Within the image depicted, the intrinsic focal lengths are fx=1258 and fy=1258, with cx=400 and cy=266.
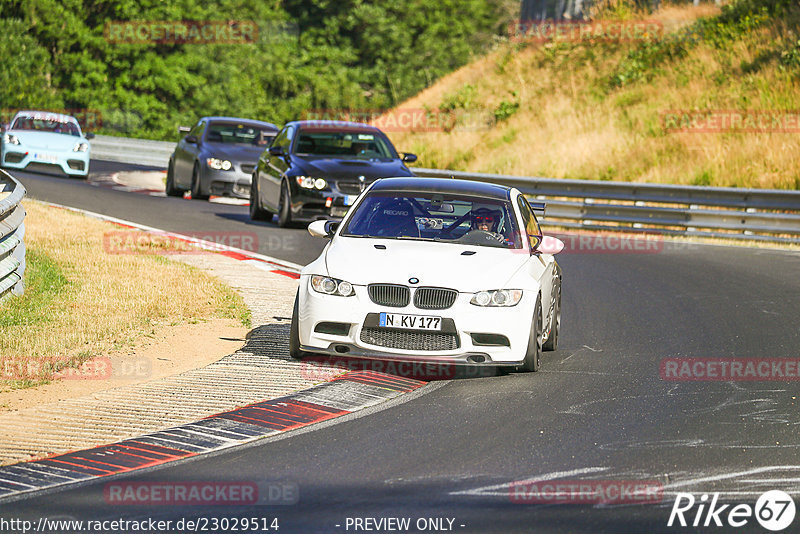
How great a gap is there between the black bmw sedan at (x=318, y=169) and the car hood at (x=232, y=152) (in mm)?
2500

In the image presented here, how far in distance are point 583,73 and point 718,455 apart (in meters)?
32.7

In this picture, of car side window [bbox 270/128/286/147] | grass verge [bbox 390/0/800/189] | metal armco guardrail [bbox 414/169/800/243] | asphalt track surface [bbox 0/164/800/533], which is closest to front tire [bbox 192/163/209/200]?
car side window [bbox 270/128/286/147]

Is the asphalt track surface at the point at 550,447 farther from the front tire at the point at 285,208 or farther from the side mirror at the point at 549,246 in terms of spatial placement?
the front tire at the point at 285,208

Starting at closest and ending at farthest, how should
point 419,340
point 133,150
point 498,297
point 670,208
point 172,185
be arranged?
point 419,340
point 498,297
point 670,208
point 172,185
point 133,150

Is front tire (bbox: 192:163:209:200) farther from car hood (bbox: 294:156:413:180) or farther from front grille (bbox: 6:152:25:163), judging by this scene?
front grille (bbox: 6:152:25:163)

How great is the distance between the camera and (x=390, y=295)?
363 inches

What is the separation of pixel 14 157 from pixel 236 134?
6262mm

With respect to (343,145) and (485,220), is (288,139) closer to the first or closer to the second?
(343,145)

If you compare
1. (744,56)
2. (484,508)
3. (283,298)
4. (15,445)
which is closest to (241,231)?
(283,298)

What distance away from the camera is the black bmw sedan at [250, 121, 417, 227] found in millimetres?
19156

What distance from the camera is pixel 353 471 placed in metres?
6.60

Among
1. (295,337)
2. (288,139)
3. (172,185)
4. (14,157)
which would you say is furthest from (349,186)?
(14,157)

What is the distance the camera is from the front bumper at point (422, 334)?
29.9ft

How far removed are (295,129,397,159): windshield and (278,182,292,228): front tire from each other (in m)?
0.71
